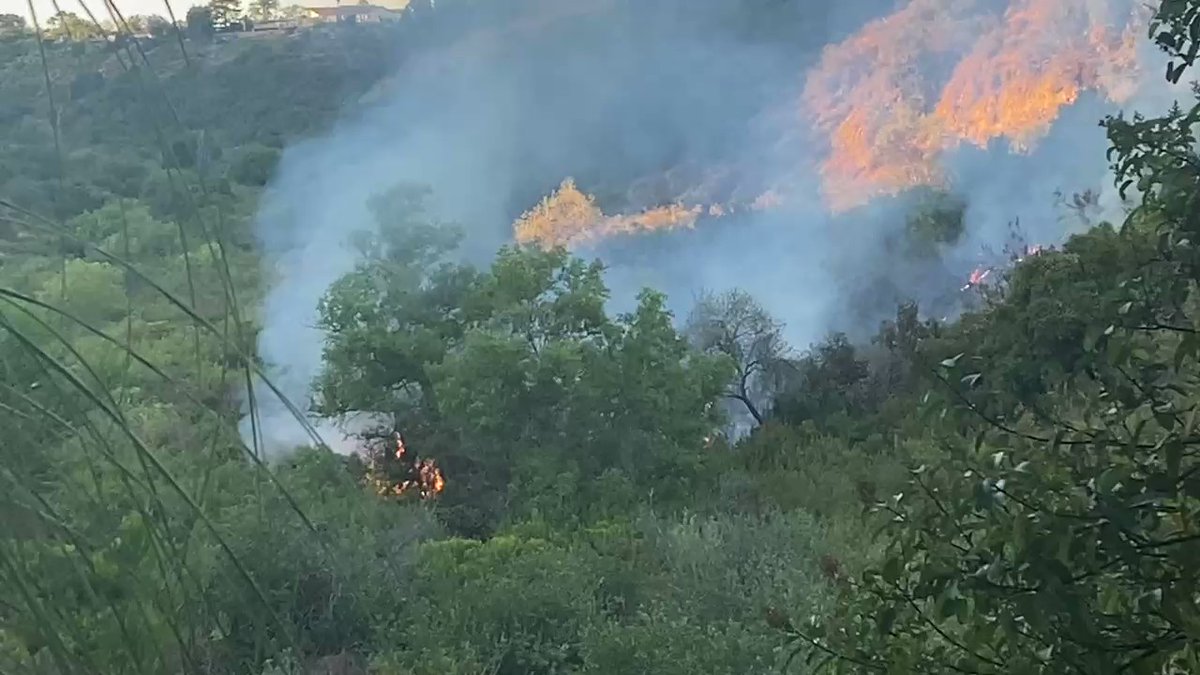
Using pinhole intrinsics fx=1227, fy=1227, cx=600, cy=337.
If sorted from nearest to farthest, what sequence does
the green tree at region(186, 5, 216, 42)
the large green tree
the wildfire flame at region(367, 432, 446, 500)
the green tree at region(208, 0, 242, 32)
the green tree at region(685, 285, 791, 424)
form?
the green tree at region(186, 5, 216, 42), the green tree at region(208, 0, 242, 32), the wildfire flame at region(367, 432, 446, 500), the large green tree, the green tree at region(685, 285, 791, 424)

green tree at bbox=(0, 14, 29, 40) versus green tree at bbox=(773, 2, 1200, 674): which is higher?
green tree at bbox=(773, 2, 1200, 674)

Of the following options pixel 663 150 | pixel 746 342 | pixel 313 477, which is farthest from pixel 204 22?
pixel 663 150

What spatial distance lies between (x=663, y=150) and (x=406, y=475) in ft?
11.7

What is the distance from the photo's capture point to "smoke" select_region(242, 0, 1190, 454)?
17.1ft

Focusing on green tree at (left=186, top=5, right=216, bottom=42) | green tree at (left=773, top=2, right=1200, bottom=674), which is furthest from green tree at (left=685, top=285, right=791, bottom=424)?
green tree at (left=186, top=5, right=216, bottom=42)

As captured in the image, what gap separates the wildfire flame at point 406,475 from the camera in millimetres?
2877

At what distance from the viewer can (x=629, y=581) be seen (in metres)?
2.21

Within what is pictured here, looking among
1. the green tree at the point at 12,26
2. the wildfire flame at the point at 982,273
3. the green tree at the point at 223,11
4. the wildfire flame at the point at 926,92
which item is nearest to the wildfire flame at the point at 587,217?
the wildfire flame at the point at 926,92

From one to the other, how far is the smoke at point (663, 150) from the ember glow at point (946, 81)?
0.11 meters

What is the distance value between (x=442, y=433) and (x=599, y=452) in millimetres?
413

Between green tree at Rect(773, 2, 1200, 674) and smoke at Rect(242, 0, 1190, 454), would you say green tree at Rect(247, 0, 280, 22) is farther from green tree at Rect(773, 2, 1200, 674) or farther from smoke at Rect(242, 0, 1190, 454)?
smoke at Rect(242, 0, 1190, 454)

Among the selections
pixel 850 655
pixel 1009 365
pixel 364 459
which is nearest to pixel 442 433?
pixel 364 459

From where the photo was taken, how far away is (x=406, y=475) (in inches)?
120

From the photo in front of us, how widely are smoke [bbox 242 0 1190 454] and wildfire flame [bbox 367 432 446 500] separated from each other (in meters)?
1.54
